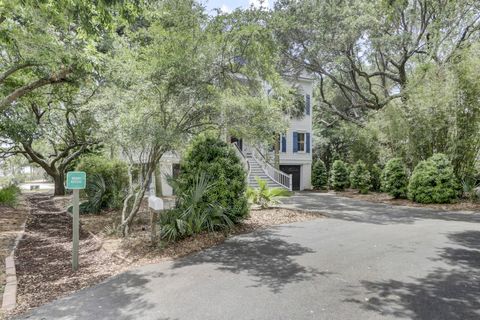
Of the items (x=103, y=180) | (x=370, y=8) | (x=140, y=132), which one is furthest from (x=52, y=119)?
(x=370, y=8)

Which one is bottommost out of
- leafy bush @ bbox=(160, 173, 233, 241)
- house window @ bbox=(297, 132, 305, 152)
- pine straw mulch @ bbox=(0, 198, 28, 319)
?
pine straw mulch @ bbox=(0, 198, 28, 319)

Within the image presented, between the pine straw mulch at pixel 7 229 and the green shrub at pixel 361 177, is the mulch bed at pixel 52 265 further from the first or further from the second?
the green shrub at pixel 361 177

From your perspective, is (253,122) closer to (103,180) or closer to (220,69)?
(220,69)

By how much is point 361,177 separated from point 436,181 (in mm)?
6025

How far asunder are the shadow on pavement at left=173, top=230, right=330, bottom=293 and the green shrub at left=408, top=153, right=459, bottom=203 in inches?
326

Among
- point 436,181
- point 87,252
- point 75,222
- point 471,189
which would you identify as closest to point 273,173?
point 436,181

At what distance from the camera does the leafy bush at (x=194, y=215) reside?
20.6ft

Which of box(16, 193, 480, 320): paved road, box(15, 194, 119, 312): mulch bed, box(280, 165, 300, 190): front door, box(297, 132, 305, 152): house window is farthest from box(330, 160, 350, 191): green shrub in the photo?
box(15, 194, 119, 312): mulch bed

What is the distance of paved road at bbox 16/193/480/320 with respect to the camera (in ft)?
11.3

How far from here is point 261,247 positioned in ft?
19.8

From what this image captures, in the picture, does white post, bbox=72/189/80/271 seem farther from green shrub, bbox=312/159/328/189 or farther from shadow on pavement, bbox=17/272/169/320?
green shrub, bbox=312/159/328/189

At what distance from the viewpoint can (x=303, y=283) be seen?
4.20 meters

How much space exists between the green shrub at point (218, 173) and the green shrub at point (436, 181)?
8.44m

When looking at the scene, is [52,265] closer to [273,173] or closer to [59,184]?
[273,173]
